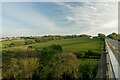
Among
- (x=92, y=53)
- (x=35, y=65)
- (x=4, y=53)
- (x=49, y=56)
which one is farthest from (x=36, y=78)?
(x=92, y=53)

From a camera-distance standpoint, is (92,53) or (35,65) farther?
(92,53)

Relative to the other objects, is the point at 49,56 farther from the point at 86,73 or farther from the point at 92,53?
the point at 92,53

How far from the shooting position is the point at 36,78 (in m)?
19.2

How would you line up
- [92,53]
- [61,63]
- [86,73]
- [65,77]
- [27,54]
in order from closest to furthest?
[86,73] → [65,77] → [61,63] → [27,54] → [92,53]

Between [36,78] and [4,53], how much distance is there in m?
6.70

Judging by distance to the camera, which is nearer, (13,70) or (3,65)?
(13,70)

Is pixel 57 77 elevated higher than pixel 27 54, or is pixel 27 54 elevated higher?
pixel 27 54

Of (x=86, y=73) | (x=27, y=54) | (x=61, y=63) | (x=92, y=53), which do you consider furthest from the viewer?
(x=92, y=53)

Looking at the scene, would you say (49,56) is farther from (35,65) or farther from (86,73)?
(86,73)

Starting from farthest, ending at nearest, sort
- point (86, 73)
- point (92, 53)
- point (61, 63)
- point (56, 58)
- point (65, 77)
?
1. point (92, 53)
2. point (56, 58)
3. point (61, 63)
4. point (65, 77)
5. point (86, 73)

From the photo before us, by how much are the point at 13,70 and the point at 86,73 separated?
245 inches

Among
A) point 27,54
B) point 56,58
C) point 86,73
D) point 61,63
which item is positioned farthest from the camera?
point 27,54

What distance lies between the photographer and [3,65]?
67.7ft

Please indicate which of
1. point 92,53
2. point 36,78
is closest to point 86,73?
point 36,78
